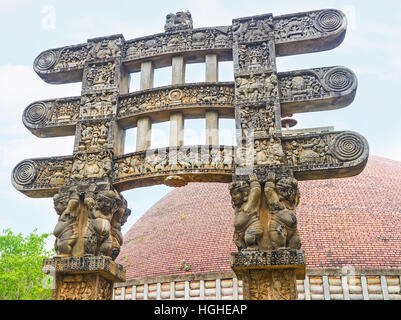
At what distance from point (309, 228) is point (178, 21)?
32.7 feet

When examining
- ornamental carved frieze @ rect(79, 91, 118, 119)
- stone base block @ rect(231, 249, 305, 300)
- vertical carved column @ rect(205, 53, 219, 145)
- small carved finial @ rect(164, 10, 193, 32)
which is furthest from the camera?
small carved finial @ rect(164, 10, 193, 32)

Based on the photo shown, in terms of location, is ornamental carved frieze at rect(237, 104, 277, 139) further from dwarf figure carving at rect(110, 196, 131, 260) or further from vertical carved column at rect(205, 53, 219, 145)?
dwarf figure carving at rect(110, 196, 131, 260)

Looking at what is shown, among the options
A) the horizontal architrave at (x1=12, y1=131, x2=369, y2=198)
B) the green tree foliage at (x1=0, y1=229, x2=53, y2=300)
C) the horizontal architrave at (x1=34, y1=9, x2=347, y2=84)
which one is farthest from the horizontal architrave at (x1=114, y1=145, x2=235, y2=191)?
the green tree foliage at (x1=0, y1=229, x2=53, y2=300)

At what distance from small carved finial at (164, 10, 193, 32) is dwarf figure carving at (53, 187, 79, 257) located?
159 inches

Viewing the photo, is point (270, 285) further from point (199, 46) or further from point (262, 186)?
point (199, 46)

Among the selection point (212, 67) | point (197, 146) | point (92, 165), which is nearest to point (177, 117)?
point (197, 146)

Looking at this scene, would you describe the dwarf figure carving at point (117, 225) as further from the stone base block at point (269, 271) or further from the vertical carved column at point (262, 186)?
the stone base block at point (269, 271)

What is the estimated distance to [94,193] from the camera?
7.88m

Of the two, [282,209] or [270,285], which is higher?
[282,209]

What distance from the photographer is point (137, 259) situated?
1745cm

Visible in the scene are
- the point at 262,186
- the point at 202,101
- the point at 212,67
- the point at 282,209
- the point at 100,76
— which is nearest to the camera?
the point at 282,209

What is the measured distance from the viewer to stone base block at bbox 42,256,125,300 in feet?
23.9

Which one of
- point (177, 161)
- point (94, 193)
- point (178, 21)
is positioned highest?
point (178, 21)

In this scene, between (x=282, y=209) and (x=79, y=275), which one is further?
(x=79, y=275)
